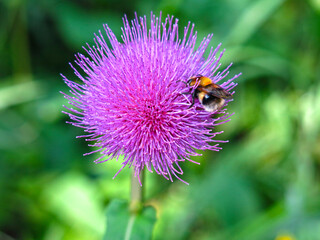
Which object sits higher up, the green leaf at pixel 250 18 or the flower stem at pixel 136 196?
the green leaf at pixel 250 18

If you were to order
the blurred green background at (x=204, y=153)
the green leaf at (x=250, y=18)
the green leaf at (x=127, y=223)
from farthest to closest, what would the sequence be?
the green leaf at (x=250, y=18), the blurred green background at (x=204, y=153), the green leaf at (x=127, y=223)

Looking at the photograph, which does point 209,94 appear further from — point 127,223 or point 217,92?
point 127,223

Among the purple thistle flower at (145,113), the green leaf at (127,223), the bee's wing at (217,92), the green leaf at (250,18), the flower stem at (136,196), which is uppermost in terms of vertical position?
the green leaf at (250,18)

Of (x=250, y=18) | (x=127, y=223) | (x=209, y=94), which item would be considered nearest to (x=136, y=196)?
(x=127, y=223)

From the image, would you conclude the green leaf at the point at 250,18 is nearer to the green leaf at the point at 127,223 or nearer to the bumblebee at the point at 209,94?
the bumblebee at the point at 209,94

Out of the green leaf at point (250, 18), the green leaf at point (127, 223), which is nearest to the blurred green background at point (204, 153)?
the green leaf at point (250, 18)

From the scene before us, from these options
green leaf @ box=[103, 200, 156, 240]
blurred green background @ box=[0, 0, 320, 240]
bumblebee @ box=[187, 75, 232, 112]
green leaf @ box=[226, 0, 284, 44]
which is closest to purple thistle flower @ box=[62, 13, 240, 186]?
bumblebee @ box=[187, 75, 232, 112]

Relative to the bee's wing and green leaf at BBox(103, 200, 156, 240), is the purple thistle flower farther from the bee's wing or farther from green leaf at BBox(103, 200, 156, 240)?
green leaf at BBox(103, 200, 156, 240)
